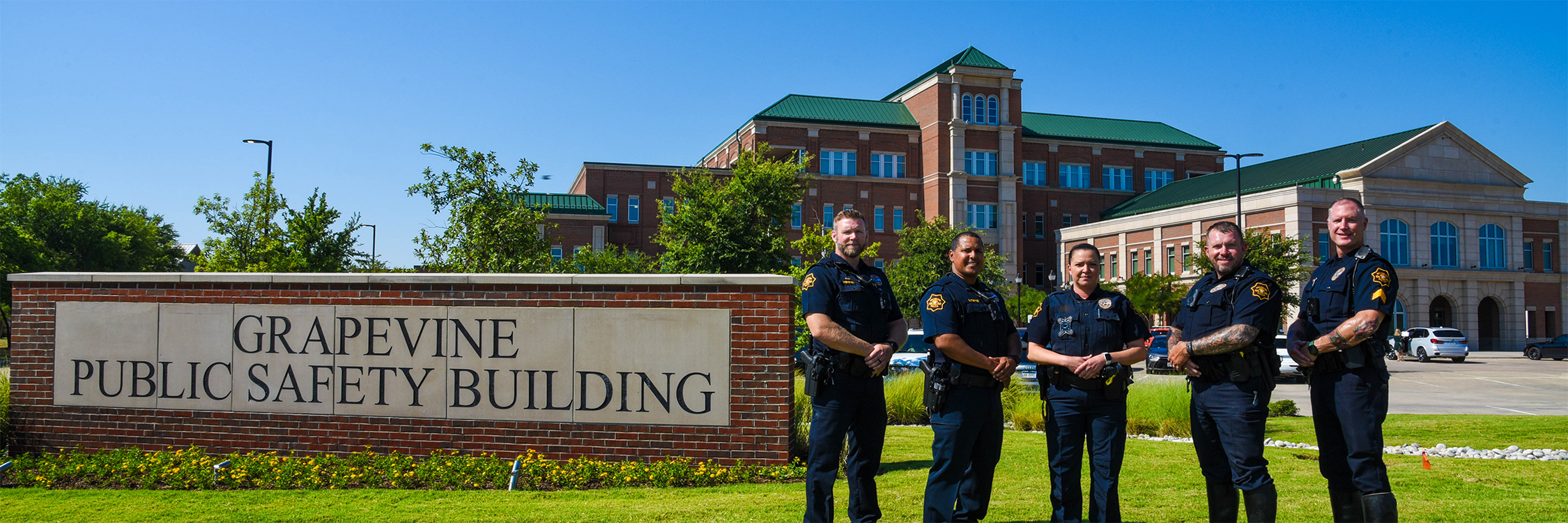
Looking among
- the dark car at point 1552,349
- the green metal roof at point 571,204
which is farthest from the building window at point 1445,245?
the green metal roof at point 571,204

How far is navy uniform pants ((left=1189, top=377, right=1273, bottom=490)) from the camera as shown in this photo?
16.6 feet

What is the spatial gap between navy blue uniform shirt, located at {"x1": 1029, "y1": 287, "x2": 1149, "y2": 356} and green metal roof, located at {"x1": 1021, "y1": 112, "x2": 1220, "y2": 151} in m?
69.7

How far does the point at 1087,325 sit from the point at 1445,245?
62.9m

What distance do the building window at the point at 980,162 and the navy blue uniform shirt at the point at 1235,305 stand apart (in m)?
61.4

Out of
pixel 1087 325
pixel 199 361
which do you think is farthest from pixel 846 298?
pixel 199 361

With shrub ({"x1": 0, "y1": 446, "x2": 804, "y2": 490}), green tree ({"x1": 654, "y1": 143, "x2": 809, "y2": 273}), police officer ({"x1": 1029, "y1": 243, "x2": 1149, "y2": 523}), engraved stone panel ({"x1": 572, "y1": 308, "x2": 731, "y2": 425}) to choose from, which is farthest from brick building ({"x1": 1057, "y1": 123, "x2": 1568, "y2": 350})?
police officer ({"x1": 1029, "y1": 243, "x2": 1149, "y2": 523})

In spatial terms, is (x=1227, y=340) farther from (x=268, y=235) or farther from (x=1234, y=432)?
(x=268, y=235)

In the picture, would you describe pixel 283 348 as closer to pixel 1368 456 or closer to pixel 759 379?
pixel 759 379

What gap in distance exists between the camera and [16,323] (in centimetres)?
910

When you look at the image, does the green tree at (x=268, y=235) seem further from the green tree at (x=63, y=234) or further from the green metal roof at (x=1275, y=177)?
the green metal roof at (x=1275, y=177)

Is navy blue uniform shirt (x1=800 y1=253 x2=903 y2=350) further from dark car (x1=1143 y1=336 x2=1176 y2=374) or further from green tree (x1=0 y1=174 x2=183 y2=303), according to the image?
green tree (x1=0 y1=174 x2=183 y2=303)

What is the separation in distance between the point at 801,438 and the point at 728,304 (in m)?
1.58

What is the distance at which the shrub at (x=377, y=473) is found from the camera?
7.75m

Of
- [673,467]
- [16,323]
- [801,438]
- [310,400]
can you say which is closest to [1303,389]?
[801,438]
